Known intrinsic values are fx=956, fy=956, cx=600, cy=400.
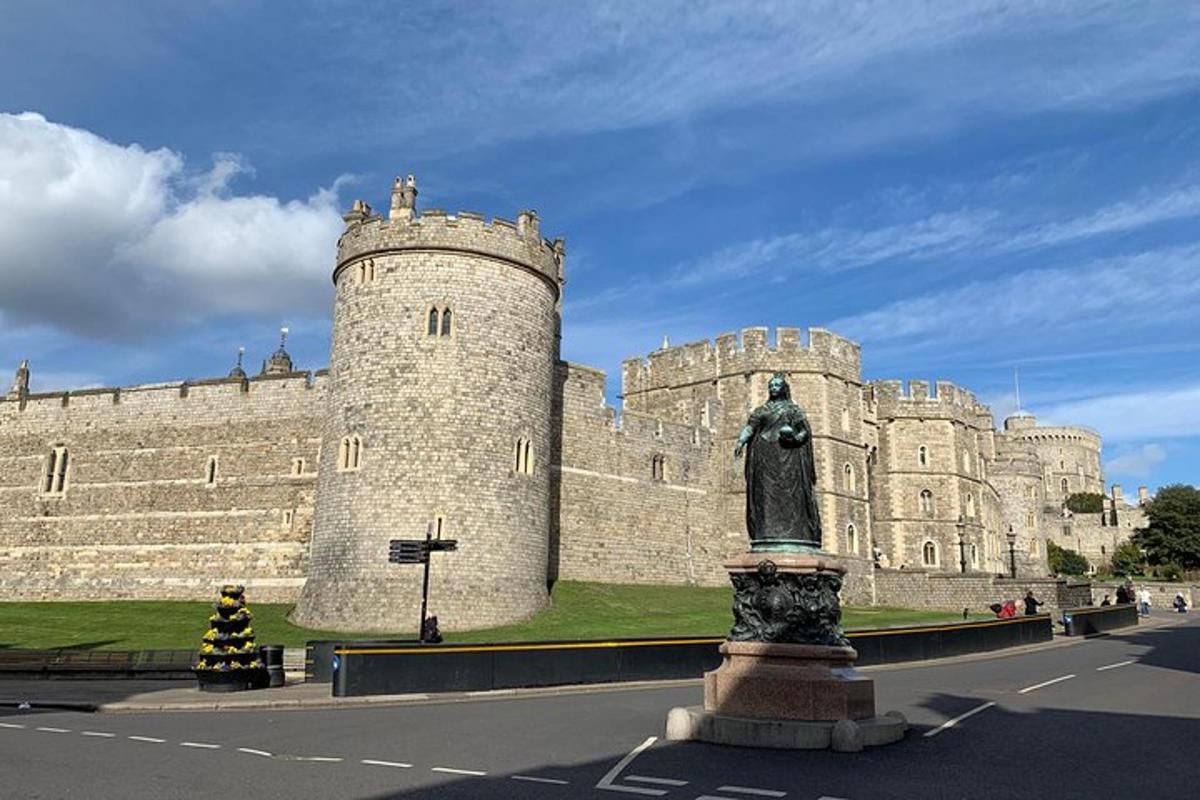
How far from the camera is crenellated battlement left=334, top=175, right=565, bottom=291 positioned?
2756 cm

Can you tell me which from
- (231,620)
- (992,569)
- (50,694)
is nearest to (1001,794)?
(231,620)

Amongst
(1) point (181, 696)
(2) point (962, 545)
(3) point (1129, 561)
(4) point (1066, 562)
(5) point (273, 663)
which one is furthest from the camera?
(4) point (1066, 562)

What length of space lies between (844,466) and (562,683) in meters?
26.4

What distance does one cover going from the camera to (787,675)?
31.3 feet

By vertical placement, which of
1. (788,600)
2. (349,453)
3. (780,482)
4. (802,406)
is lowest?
(788,600)

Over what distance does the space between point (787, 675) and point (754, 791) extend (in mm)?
2274

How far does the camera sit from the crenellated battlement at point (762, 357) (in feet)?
133

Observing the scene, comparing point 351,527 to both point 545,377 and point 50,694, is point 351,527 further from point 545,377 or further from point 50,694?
point 50,694

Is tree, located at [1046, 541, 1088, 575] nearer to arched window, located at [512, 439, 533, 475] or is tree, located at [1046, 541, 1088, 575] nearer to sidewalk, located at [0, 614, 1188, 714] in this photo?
arched window, located at [512, 439, 533, 475]

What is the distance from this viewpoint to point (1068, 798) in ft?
23.9

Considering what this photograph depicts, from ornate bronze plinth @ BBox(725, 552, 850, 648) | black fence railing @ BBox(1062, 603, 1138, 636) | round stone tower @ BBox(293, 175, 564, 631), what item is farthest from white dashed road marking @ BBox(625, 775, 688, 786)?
black fence railing @ BBox(1062, 603, 1138, 636)

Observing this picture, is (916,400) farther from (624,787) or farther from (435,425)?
(624,787)

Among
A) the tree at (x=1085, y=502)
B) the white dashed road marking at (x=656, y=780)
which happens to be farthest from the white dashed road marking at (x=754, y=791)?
the tree at (x=1085, y=502)

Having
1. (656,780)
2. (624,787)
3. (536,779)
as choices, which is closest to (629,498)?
(536,779)
